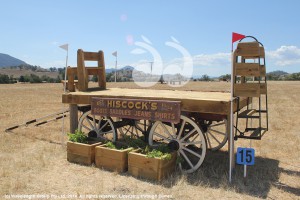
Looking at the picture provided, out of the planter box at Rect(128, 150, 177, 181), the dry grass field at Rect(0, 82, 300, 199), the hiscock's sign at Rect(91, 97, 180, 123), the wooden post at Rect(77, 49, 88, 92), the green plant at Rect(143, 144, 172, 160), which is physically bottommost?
the dry grass field at Rect(0, 82, 300, 199)

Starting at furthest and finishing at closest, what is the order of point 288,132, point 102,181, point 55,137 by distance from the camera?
1. point 288,132
2. point 55,137
3. point 102,181

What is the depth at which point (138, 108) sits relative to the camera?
21.3 ft

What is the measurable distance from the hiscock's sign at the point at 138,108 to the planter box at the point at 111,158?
2.62ft

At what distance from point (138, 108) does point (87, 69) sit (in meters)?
2.84

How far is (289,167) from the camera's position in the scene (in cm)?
673

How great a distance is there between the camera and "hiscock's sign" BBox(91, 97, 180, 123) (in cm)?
609

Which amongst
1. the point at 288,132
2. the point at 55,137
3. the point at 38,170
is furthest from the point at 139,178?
the point at 288,132

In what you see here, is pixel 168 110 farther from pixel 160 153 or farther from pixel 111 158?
pixel 111 158

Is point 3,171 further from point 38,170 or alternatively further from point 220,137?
point 220,137

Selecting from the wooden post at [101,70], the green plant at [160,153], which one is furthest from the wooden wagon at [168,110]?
the wooden post at [101,70]

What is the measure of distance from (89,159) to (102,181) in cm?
107

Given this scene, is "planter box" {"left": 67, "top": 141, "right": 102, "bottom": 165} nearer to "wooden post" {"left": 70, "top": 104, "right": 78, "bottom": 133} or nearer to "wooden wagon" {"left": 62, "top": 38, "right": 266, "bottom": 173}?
"wooden wagon" {"left": 62, "top": 38, "right": 266, "bottom": 173}

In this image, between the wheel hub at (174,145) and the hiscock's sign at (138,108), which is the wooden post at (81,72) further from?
the wheel hub at (174,145)

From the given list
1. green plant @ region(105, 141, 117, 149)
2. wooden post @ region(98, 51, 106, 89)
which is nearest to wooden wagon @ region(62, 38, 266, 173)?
wooden post @ region(98, 51, 106, 89)
